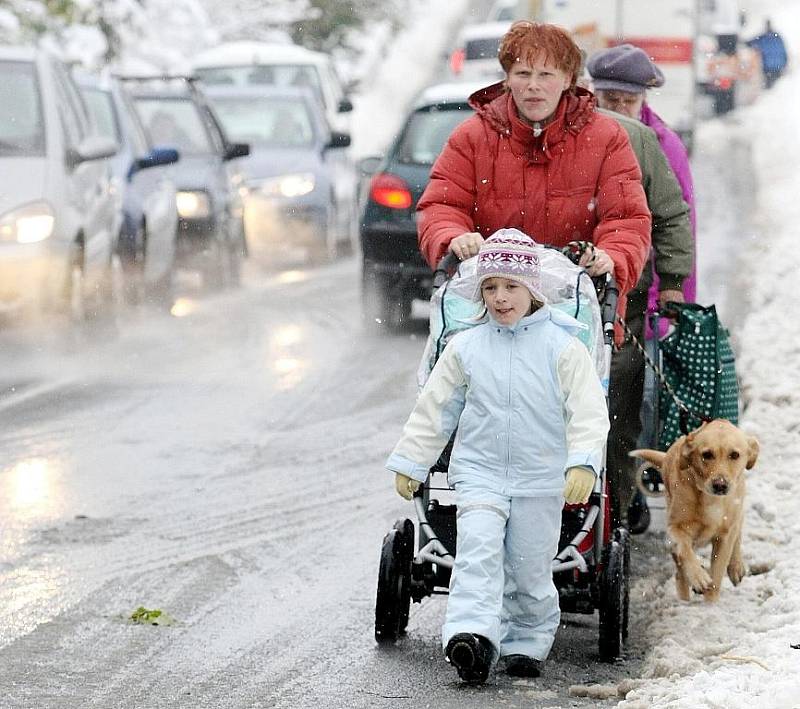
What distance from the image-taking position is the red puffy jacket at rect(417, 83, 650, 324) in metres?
6.56

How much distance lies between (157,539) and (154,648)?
5.43 ft

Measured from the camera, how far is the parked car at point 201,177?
1820 centimetres

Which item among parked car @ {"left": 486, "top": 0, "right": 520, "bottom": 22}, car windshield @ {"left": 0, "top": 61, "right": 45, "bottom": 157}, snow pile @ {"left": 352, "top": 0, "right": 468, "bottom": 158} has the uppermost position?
car windshield @ {"left": 0, "top": 61, "right": 45, "bottom": 157}

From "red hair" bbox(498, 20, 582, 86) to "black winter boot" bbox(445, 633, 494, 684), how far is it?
6.45 ft

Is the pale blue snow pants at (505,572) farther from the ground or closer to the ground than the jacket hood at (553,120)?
closer to the ground

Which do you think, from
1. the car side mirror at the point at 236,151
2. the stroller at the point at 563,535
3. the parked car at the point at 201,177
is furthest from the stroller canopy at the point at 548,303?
the car side mirror at the point at 236,151

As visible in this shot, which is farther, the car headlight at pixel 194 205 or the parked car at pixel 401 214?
the car headlight at pixel 194 205

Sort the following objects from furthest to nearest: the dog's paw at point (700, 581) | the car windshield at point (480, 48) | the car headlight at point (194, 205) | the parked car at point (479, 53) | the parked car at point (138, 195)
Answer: the car windshield at point (480, 48)
the parked car at point (479, 53)
the car headlight at point (194, 205)
the parked car at point (138, 195)
the dog's paw at point (700, 581)

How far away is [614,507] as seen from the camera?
7426 millimetres

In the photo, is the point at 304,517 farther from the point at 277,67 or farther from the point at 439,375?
the point at 277,67

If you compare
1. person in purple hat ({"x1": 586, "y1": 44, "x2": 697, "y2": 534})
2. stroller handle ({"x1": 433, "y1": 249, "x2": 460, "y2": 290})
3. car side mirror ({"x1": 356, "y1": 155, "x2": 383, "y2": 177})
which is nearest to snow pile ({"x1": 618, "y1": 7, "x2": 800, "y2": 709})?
person in purple hat ({"x1": 586, "y1": 44, "x2": 697, "y2": 534})

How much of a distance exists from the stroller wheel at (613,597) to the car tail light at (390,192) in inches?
343

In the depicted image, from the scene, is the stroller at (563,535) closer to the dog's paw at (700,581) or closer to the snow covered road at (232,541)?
the snow covered road at (232,541)

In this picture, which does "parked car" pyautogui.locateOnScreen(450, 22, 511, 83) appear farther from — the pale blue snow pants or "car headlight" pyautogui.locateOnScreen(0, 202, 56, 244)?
the pale blue snow pants
